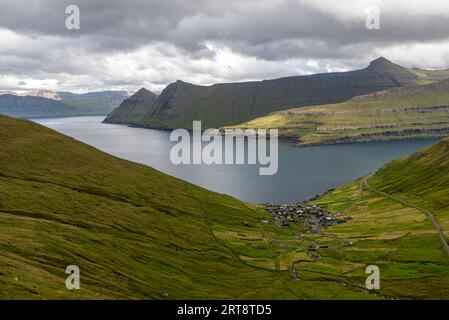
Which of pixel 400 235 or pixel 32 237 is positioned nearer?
pixel 32 237

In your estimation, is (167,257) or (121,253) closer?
(121,253)

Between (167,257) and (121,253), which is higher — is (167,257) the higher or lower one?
the lower one

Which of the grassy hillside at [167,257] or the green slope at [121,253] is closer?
the green slope at [121,253]

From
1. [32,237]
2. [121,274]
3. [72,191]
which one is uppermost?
[72,191]

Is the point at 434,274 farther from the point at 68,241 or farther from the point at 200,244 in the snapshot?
the point at 68,241

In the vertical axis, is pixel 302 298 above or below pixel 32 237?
below

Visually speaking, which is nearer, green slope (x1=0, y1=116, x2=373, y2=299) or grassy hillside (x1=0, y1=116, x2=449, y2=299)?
green slope (x1=0, y1=116, x2=373, y2=299)

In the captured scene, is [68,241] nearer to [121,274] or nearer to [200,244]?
[121,274]
